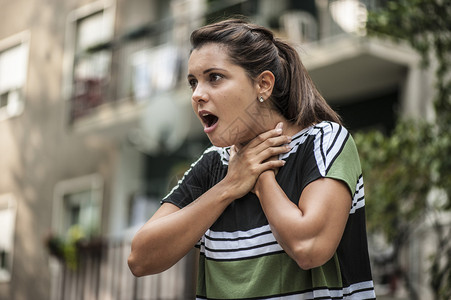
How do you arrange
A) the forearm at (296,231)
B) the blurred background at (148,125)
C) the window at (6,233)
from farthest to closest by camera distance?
the window at (6,233)
the blurred background at (148,125)
the forearm at (296,231)

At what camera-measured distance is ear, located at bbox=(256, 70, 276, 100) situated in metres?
2.19

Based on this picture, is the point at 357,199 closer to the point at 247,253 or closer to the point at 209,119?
the point at 247,253

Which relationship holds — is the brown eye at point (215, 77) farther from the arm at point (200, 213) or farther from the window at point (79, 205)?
the window at point (79, 205)

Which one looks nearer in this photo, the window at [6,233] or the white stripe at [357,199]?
the white stripe at [357,199]

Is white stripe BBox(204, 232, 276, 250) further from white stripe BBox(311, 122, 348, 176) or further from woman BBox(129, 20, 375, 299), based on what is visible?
white stripe BBox(311, 122, 348, 176)

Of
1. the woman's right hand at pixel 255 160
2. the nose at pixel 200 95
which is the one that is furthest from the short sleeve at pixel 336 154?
the nose at pixel 200 95

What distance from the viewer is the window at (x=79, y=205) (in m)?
15.0

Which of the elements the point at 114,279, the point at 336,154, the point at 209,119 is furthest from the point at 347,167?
the point at 114,279

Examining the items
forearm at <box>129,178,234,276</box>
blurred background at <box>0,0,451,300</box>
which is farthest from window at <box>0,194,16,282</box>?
forearm at <box>129,178,234,276</box>

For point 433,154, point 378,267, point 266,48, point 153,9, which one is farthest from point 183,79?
point 266,48

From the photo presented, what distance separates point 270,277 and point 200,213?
272 millimetres

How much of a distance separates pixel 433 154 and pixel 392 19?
3.70 feet

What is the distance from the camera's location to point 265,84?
220 cm

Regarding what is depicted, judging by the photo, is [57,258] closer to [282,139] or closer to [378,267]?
[378,267]
